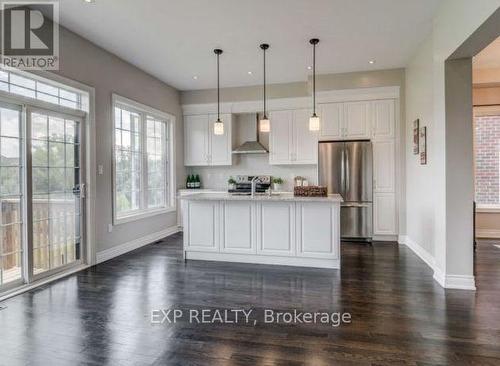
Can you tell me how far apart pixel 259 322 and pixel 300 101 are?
457cm

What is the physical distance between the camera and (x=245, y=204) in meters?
4.16

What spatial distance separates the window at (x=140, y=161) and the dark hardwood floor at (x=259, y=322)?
1464 millimetres

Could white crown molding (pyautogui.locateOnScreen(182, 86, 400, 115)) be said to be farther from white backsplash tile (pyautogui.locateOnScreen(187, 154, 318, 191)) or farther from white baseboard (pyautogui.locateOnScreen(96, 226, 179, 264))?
white baseboard (pyautogui.locateOnScreen(96, 226, 179, 264))

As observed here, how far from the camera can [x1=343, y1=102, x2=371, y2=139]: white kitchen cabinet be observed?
215 inches

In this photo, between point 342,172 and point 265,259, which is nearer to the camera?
point 265,259

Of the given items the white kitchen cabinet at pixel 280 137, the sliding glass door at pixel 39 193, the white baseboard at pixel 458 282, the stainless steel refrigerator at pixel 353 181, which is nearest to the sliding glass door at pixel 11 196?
the sliding glass door at pixel 39 193

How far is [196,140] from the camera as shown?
670cm

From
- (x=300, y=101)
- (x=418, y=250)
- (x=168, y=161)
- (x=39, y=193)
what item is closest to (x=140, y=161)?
(x=168, y=161)

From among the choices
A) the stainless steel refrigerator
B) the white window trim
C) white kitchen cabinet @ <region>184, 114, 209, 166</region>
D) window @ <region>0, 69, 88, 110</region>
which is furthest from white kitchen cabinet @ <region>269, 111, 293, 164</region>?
window @ <region>0, 69, 88, 110</region>

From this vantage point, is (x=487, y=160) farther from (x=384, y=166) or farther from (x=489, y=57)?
(x=384, y=166)

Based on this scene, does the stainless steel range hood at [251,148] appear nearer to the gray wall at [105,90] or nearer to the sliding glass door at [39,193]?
the gray wall at [105,90]

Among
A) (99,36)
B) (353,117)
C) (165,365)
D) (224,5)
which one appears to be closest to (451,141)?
(353,117)

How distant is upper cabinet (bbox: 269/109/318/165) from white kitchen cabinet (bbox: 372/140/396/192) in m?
1.10

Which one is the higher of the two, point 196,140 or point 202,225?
point 196,140
